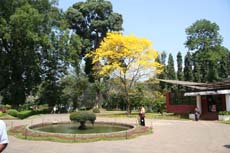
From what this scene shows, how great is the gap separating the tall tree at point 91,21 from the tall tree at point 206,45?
50.3 ft

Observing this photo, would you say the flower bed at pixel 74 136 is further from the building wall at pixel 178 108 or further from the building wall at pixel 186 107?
the building wall at pixel 178 108

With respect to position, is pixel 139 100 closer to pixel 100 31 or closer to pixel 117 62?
pixel 117 62

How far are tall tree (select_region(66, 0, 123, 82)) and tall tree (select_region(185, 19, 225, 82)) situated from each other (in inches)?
603

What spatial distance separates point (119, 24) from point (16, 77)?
20.4 meters

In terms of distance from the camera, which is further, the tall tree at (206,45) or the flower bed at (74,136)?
the tall tree at (206,45)

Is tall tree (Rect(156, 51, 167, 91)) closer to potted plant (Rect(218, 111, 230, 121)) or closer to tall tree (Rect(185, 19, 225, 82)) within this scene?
tall tree (Rect(185, 19, 225, 82))

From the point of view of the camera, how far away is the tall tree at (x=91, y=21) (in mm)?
52688

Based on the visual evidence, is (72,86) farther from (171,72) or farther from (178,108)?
(171,72)

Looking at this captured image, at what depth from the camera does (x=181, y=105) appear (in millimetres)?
36969

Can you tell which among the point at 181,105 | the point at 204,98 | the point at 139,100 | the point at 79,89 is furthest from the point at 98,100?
the point at 204,98

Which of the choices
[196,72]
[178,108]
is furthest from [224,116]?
[196,72]

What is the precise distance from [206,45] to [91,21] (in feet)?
72.8

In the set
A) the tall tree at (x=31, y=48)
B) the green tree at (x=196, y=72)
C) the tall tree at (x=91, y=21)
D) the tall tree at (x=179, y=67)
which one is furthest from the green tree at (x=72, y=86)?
the green tree at (x=196, y=72)

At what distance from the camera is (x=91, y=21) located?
52.8 metres
